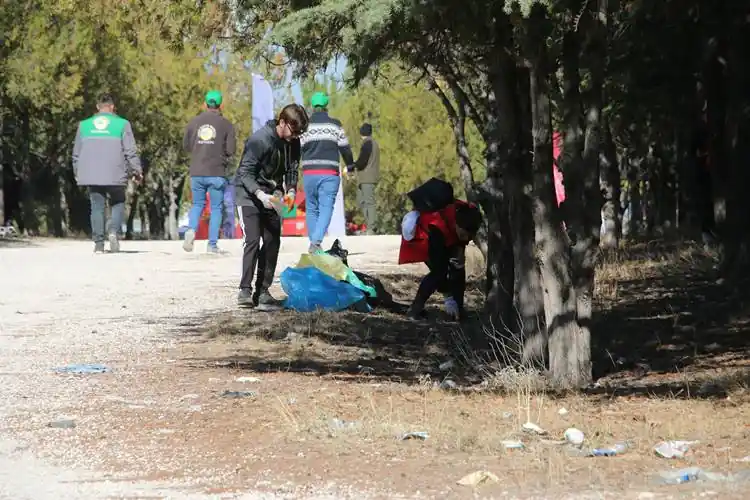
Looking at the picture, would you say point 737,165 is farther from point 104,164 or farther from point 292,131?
point 104,164

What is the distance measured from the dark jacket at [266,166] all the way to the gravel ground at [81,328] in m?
1.22

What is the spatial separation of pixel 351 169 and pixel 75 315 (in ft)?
20.4

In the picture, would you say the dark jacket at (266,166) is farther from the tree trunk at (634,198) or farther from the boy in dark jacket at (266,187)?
the tree trunk at (634,198)

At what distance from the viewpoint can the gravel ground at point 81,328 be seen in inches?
240

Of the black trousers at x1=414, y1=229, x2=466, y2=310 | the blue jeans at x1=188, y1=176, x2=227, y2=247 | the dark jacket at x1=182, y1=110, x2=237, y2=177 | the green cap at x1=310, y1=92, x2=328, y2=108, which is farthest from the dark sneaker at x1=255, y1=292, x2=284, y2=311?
the blue jeans at x1=188, y1=176, x2=227, y2=247

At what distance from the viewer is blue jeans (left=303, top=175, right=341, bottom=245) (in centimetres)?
1620

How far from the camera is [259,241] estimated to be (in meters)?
13.1

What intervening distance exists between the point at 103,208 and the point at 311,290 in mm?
7658

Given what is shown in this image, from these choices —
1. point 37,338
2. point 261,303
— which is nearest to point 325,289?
point 261,303

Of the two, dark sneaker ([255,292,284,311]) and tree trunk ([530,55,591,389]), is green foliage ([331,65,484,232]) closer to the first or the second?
dark sneaker ([255,292,284,311])

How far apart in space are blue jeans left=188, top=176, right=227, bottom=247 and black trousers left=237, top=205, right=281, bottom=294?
5.85m

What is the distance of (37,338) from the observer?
10.9m

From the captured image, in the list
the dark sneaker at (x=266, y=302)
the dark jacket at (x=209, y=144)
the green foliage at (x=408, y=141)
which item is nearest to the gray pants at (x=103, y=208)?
the dark jacket at (x=209, y=144)

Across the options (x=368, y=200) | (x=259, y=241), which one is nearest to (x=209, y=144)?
(x=259, y=241)
